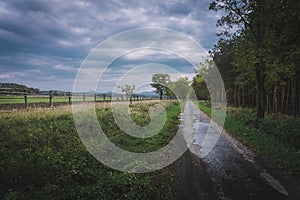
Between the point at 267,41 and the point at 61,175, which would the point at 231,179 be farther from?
the point at 267,41

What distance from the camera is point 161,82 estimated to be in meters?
87.6

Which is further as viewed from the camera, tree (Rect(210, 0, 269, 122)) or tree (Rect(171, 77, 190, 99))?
tree (Rect(171, 77, 190, 99))

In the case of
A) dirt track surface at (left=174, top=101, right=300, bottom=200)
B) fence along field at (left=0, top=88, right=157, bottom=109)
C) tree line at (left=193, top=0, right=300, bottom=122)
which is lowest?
dirt track surface at (left=174, top=101, right=300, bottom=200)

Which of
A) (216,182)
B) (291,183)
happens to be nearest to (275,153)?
(291,183)

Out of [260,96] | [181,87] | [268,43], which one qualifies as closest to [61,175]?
[268,43]

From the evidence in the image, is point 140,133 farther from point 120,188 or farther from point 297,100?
point 297,100

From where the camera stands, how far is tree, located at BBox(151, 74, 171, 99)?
80938mm

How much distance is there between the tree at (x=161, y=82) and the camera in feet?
266

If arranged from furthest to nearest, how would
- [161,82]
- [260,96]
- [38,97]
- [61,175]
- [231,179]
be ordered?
[161,82] → [38,97] → [260,96] → [231,179] → [61,175]

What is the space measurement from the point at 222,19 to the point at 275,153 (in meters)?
11.2

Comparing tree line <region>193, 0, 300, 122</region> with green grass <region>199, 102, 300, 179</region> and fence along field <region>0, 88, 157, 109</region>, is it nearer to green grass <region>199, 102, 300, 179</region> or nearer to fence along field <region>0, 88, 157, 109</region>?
green grass <region>199, 102, 300, 179</region>

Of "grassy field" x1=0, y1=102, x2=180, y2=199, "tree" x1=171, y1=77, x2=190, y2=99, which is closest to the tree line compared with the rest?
"grassy field" x1=0, y1=102, x2=180, y2=199

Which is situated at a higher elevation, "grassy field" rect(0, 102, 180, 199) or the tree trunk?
the tree trunk

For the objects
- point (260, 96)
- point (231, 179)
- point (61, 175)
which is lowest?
point (231, 179)
